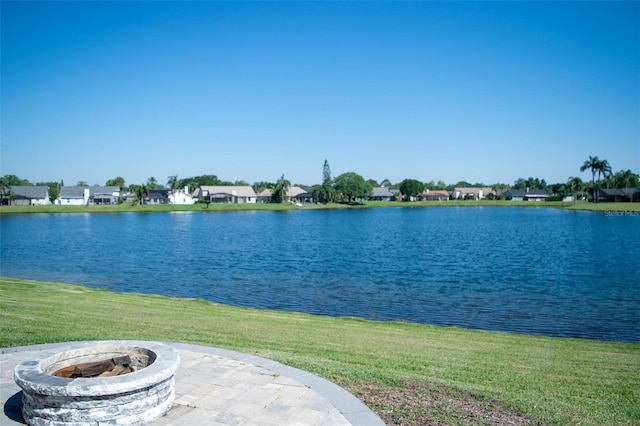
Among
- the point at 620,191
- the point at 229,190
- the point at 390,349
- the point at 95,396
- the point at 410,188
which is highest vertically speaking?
the point at 410,188

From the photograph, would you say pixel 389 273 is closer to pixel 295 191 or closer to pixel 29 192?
pixel 29 192

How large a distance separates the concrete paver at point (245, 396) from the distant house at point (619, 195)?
515ft

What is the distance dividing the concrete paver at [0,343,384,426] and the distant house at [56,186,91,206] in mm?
143979

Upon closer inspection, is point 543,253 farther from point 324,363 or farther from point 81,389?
point 81,389

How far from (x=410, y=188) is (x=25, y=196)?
417 ft

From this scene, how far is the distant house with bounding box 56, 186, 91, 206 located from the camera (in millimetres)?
137750

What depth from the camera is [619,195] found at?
141625 millimetres

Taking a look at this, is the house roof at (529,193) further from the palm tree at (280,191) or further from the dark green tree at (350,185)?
the palm tree at (280,191)

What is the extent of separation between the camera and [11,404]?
6965 millimetres

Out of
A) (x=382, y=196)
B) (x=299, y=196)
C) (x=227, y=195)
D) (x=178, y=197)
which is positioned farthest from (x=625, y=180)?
(x=178, y=197)

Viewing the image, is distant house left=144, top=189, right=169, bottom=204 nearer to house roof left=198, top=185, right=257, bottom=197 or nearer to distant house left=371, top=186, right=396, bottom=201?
house roof left=198, top=185, right=257, bottom=197

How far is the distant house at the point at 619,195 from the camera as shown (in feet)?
452

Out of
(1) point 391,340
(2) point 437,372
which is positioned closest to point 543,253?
(1) point 391,340

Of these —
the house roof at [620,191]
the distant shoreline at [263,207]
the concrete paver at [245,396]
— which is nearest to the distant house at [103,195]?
the distant shoreline at [263,207]
